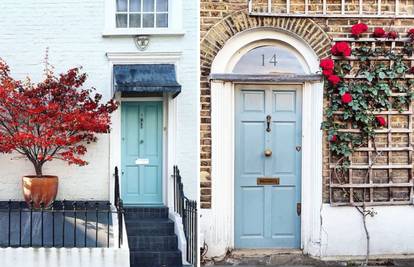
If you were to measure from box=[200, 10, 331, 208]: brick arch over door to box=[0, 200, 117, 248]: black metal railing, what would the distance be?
1.52m

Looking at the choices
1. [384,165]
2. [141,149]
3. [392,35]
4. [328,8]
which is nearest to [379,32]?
[392,35]

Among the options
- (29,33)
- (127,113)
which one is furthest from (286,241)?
(29,33)

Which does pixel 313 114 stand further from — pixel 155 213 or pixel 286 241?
pixel 155 213

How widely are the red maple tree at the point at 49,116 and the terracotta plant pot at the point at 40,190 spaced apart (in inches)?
6.8

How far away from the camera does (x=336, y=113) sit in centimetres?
887

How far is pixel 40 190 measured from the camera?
32.9 ft

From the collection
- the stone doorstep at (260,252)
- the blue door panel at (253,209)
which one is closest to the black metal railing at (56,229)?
the stone doorstep at (260,252)

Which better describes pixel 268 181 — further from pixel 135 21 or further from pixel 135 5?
pixel 135 5

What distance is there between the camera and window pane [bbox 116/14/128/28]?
10.7 metres

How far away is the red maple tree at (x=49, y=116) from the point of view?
969 cm

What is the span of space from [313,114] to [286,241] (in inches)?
75.5

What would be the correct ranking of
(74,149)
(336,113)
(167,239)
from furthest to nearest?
1. (74,149)
2. (167,239)
3. (336,113)

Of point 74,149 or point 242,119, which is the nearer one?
point 242,119

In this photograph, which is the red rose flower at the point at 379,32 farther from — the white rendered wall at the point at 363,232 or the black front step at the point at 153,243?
the black front step at the point at 153,243
